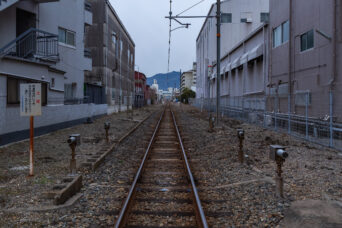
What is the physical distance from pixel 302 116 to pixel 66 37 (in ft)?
49.2

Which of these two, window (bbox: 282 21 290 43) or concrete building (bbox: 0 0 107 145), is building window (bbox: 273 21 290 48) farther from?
concrete building (bbox: 0 0 107 145)

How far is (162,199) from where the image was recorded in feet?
20.2

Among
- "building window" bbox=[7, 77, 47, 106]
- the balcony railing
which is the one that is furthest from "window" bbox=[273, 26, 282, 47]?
"building window" bbox=[7, 77, 47, 106]

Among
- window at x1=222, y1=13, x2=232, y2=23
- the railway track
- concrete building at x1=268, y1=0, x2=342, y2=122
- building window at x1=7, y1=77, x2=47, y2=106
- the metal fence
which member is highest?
window at x1=222, y1=13, x2=232, y2=23

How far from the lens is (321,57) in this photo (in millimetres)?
15625

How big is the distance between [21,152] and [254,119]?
16283 mm

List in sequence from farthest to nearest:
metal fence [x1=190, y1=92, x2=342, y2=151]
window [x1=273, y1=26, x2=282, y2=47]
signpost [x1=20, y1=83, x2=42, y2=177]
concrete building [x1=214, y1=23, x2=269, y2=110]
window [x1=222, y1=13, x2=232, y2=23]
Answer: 1. window [x1=222, y1=13, x2=232, y2=23]
2. concrete building [x1=214, y1=23, x2=269, y2=110]
3. window [x1=273, y1=26, x2=282, y2=47]
4. metal fence [x1=190, y1=92, x2=342, y2=151]
5. signpost [x1=20, y1=83, x2=42, y2=177]

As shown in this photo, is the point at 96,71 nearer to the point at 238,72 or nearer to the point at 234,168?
the point at 238,72

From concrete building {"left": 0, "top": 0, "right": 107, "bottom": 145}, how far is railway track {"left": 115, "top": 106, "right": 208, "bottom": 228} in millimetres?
6603

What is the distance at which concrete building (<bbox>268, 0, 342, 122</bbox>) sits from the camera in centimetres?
1416

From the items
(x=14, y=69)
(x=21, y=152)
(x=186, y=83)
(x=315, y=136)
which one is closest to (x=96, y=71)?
(x=14, y=69)

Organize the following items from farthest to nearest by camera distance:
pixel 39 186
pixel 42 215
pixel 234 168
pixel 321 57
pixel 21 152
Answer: pixel 321 57 → pixel 21 152 → pixel 234 168 → pixel 39 186 → pixel 42 215

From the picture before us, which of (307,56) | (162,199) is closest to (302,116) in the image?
(307,56)

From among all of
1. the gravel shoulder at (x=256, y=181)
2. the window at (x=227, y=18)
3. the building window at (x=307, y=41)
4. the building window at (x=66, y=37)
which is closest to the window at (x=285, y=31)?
the building window at (x=307, y=41)
